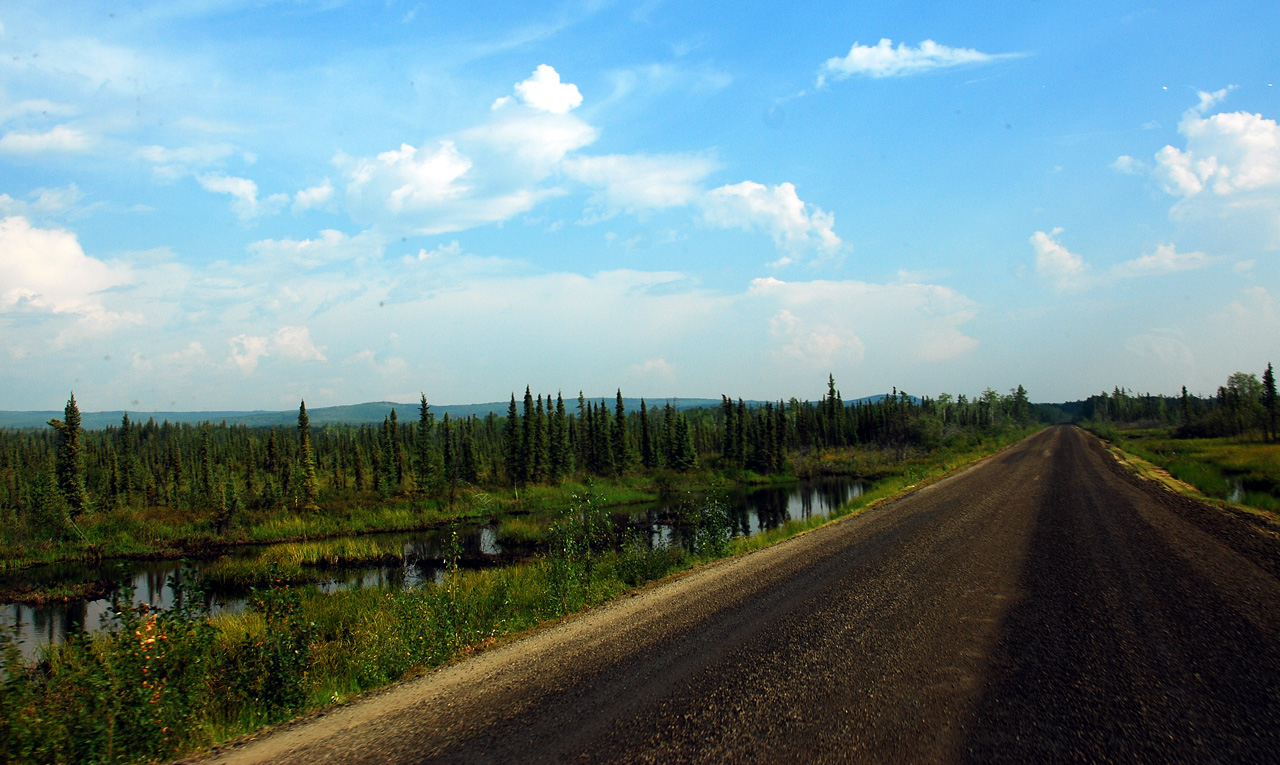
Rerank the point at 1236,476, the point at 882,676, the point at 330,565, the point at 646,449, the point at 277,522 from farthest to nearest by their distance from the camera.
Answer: the point at 646,449, the point at 277,522, the point at 1236,476, the point at 330,565, the point at 882,676

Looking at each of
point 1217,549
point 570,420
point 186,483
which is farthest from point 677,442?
point 1217,549

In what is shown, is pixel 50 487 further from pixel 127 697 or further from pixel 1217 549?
pixel 1217 549

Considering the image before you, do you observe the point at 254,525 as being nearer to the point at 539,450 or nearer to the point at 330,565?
the point at 330,565

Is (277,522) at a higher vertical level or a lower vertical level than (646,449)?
lower

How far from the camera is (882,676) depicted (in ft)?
20.2

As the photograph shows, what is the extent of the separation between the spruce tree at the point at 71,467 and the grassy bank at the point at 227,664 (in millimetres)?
41026

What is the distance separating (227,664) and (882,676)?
844 cm

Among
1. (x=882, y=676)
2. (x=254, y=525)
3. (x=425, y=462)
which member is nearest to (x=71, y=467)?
(x=254, y=525)

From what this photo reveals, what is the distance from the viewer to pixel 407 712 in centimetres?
600

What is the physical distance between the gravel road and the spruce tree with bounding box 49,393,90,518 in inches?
1977

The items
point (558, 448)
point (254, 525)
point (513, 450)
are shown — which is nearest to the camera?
point (254, 525)

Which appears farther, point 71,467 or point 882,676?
point 71,467

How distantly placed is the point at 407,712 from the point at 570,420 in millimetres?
95118

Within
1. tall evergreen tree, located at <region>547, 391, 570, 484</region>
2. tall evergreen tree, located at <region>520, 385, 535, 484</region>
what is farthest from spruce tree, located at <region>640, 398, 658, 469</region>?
tall evergreen tree, located at <region>520, 385, 535, 484</region>
